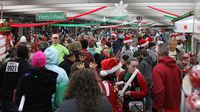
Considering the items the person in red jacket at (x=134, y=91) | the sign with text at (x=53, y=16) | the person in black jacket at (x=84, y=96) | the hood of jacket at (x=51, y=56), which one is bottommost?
the person in red jacket at (x=134, y=91)

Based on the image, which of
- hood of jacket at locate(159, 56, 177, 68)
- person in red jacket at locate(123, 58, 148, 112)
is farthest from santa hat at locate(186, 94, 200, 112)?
person in red jacket at locate(123, 58, 148, 112)

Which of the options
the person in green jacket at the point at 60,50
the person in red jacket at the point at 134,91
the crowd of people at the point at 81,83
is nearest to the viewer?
the crowd of people at the point at 81,83

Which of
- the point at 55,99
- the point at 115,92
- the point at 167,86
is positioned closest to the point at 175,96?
the point at 167,86

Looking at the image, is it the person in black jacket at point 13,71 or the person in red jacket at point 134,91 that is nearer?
the person in black jacket at point 13,71

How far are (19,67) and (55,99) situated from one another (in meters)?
0.84

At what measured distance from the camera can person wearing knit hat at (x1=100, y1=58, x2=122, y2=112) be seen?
4441 mm

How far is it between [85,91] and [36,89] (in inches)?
56.4

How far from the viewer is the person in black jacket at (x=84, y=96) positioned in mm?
2945

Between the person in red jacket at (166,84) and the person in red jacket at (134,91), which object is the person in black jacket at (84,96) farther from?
the person in red jacket at (134,91)

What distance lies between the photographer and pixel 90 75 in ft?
10.0

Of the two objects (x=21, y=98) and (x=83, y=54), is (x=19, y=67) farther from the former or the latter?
(x=83, y=54)

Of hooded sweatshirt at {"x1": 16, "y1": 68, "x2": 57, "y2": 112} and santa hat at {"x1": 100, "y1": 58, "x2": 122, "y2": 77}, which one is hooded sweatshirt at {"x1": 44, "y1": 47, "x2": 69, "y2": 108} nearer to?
hooded sweatshirt at {"x1": 16, "y1": 68, "x2": 57, "y2": 112}

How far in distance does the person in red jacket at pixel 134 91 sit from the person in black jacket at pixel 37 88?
138 centimetres

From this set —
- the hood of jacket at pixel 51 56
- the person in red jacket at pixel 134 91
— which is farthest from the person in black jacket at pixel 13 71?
the person in red jacket at pixel 134 91
